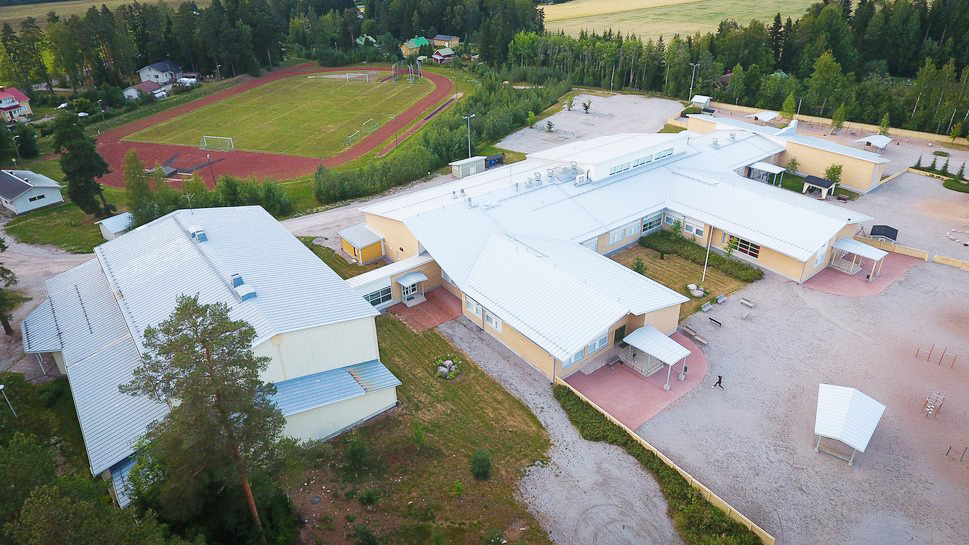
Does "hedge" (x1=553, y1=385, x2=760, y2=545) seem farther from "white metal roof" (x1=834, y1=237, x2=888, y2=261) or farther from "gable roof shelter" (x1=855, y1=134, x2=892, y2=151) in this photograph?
"gable roof shelter" (x1=855, y1=134, x2=892, y2=151)

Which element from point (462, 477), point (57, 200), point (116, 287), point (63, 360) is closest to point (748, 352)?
point (462, 477)

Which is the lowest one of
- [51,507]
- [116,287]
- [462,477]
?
[462,477]

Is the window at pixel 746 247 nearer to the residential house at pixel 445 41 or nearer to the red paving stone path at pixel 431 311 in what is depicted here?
the red paving stone path at pixel 431 311

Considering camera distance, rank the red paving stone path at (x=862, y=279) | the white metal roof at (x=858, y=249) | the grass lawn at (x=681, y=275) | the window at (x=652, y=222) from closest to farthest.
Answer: the grass lawn at (x=681, y=275) < the red paving stone path at (x=862, y=279) < the white metal roof at (x=858, y=249) < the window at (x=652, y=222)

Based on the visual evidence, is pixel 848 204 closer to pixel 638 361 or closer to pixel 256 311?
pixel 638 361

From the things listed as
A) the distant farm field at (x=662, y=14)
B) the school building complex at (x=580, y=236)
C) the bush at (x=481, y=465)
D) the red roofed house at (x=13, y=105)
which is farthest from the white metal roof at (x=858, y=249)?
the red roofed house at (x=13, y=105)
